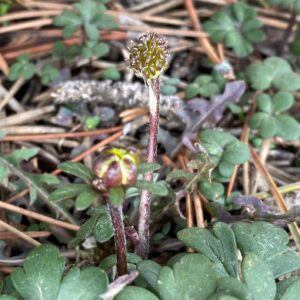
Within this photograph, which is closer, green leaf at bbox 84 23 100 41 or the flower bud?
the flower bud

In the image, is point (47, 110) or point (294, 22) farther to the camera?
point (294, 22)

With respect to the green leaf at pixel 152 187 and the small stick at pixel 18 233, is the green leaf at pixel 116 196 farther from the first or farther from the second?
the small stick at pixel 18 233

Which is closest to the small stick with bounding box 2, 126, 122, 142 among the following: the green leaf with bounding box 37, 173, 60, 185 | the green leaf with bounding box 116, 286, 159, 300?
the green leaf with bounding box 37, 173, 60, 185

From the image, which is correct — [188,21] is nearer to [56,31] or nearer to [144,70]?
[56,31]

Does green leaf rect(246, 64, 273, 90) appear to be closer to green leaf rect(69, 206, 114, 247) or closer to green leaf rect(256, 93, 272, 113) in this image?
green leaf rect(256, 93, 272, 113)

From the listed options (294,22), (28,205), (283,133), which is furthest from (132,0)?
(28,205)

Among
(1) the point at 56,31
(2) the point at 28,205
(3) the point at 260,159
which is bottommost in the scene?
(2) the point at 28,205

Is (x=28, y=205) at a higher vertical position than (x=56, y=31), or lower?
lower
